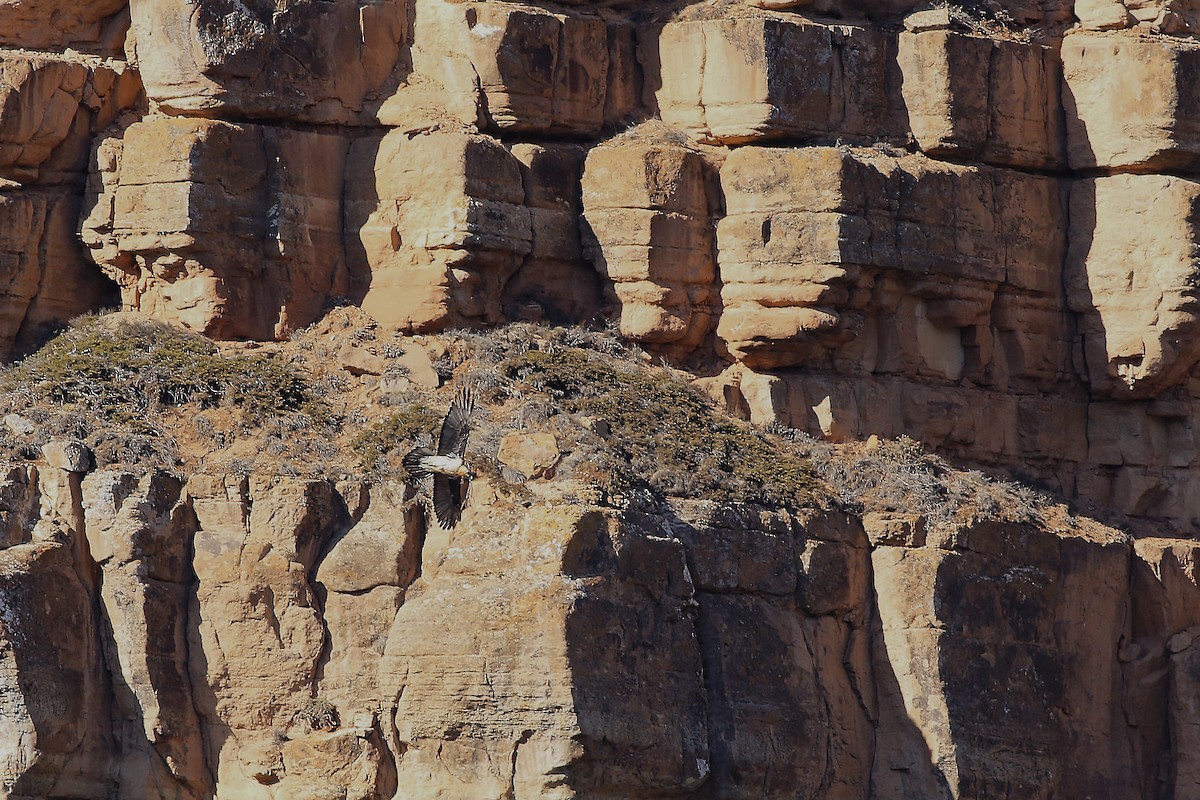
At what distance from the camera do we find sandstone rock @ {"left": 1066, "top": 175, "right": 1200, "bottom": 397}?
210 feet

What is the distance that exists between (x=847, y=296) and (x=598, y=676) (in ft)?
33.3

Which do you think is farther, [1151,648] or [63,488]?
[1151,648]

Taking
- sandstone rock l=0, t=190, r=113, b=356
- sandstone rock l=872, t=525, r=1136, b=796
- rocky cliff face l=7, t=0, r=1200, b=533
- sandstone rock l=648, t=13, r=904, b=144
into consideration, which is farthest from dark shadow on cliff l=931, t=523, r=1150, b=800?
sandstone rock l=0, t=190, r=113, b=356

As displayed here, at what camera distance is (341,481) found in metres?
56.7

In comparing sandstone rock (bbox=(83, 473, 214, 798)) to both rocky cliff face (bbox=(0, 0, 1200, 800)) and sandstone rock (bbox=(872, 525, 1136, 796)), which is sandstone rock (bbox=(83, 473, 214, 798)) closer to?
rocky cliff face (bbox=(0, 0, 1200, 800))

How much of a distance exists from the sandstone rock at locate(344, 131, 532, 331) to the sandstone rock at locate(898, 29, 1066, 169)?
6772mm

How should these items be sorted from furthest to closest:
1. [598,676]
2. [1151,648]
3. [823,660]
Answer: [1151,648] → [823,660] → [598,676]

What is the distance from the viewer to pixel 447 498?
2201 inches

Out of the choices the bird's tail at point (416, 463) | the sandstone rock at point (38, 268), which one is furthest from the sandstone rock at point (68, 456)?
the sandstone rock at point (38, 268)

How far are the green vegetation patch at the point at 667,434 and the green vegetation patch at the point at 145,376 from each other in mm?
3525

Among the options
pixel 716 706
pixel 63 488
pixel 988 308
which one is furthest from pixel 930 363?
pixel 63 488

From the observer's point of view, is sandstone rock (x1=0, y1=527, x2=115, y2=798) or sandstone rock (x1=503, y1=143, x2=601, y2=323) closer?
sandstone rock (x1=0, y1=527, x2=115, y2=798)

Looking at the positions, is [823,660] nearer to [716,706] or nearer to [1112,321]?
[716,706]

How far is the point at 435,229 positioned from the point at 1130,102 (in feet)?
38.1
